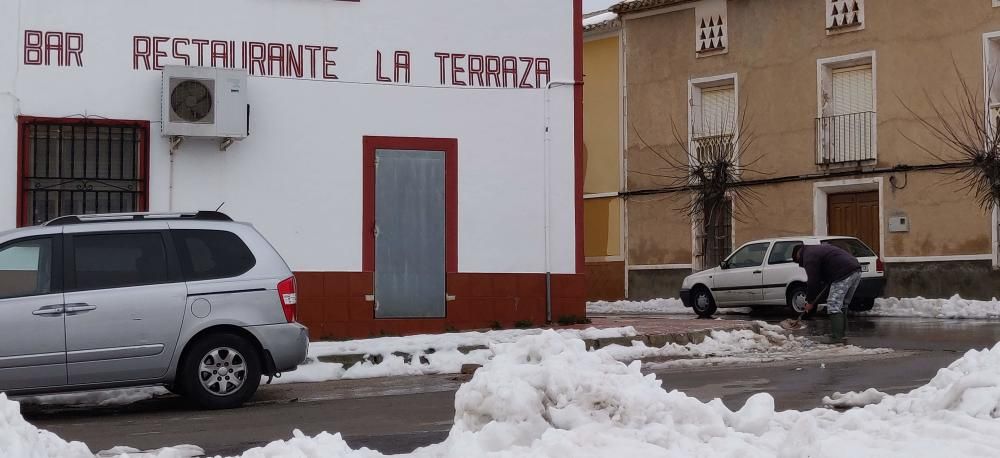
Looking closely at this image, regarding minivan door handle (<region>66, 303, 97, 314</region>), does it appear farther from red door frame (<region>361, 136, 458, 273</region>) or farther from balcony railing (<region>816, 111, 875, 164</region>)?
balcony railing (<region>816, 111, 875, 164</region>)

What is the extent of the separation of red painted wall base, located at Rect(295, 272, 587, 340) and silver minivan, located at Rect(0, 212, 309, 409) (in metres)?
4.50

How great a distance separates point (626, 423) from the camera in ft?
21.8

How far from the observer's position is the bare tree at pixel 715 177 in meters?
29.5

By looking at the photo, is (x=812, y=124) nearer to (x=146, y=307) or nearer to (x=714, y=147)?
(x=714, y=147)

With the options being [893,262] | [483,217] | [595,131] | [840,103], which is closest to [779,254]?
[893,262]

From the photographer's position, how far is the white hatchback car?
22.3 m

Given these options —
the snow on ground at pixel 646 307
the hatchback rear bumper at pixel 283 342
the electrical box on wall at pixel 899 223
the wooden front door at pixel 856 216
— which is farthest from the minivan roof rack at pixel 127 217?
the wooden front door at pixel 856 216

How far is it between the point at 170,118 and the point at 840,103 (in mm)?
17802

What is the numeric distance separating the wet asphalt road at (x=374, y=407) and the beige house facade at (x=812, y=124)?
12.8 m

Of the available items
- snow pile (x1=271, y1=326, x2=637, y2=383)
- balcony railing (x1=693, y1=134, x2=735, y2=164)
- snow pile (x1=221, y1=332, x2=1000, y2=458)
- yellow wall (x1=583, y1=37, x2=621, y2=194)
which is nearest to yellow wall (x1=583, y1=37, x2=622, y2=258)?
yellow wall (x1=583, y1=37, x2=621, y2=194)

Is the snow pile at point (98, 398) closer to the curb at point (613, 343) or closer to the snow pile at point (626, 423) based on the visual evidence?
the curb at point (613, 343)

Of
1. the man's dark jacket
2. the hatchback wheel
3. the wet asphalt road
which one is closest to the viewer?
the wet asphalt road

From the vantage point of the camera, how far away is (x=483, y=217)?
52.7 ft

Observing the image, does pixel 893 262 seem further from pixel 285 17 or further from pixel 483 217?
pixel 285 17
